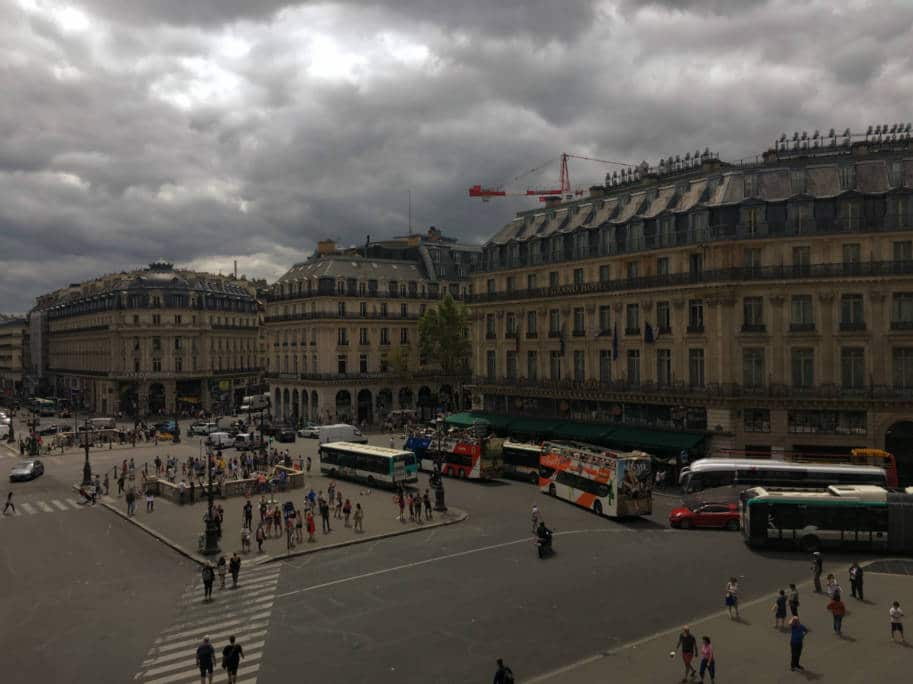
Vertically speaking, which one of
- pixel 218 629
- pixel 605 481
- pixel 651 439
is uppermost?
pixel 651 439

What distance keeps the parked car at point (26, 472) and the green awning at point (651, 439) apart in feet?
130

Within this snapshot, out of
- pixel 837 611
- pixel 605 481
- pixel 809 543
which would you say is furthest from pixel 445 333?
pixel 837 611

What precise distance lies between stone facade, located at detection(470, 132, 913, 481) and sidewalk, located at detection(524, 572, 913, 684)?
72.5 feet

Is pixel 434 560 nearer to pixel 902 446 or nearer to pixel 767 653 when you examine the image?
pixel 767 653

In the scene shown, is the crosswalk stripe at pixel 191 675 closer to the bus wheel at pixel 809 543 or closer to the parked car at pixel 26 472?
the bus wheel at pixel 809 543

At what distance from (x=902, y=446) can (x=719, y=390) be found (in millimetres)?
10205

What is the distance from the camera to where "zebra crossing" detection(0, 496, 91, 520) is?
136ft

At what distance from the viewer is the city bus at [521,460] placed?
47750mm

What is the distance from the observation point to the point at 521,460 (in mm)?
48594

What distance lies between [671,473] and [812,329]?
11844mm

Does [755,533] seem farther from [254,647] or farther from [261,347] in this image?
[261,347]

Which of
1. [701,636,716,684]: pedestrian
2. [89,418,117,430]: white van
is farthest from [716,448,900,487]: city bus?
[89,418,117,430]: white van

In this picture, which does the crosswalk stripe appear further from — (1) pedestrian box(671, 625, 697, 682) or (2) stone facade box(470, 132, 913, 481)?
(2) stone facade box(470, 132, 913, 481)

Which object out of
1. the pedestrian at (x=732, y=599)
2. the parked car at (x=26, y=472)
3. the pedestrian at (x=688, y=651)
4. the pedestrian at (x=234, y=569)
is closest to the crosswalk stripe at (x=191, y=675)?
the pedestrian at (x=234, y=569)
